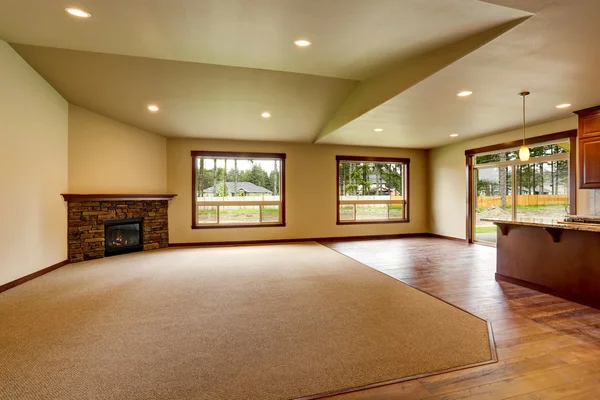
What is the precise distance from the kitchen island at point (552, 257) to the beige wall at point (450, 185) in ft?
10.8

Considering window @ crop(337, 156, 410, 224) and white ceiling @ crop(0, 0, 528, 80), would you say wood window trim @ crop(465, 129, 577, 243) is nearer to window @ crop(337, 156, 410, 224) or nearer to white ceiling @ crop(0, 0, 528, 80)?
window @ crop(337, 156, 410, 224)

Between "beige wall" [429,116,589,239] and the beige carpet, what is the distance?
14.3 feet

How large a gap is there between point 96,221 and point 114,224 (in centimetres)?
43

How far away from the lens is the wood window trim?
4.96m

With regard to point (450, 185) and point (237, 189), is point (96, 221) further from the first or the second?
point (450, 185)

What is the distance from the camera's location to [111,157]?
18.5 ft

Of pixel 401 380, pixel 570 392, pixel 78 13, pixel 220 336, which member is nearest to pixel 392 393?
pixel 401 380

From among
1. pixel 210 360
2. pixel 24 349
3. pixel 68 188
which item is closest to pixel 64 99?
pixel 68 188

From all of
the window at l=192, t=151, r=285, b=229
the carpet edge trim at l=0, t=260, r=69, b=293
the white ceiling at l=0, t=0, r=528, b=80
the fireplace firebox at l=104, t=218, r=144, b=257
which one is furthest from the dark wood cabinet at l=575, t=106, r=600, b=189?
the carpet edge trim at l=0, t=260, r=69, b=293

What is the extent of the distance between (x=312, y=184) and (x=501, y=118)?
13.7 feet

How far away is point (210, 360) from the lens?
2068 mm

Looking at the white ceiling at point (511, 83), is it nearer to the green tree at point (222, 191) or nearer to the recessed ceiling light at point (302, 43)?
the recessed ceiling light at point (302, 43)

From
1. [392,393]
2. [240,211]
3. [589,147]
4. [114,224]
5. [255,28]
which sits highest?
[255,28]

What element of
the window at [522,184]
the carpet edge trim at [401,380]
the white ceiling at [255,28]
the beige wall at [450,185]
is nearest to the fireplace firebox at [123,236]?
the white ceiling at [255,28]
